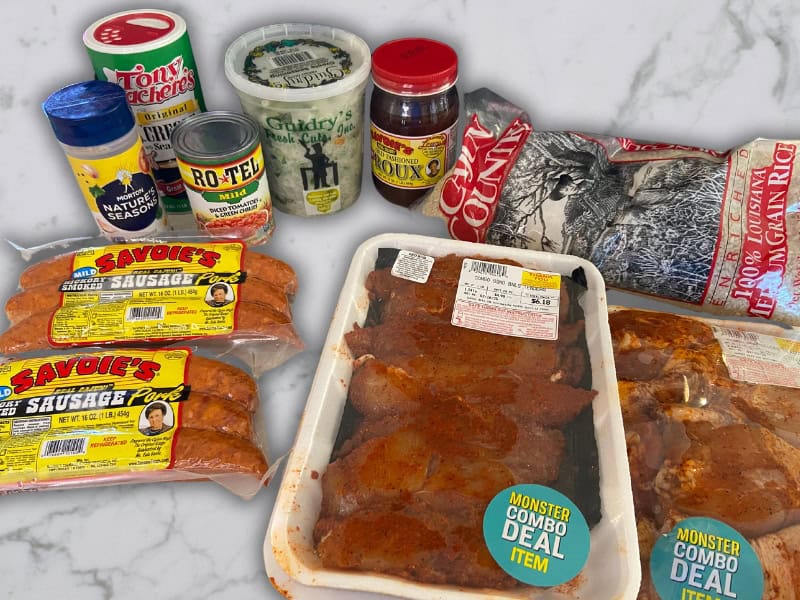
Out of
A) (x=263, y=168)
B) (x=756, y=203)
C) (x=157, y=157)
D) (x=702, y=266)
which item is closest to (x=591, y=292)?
(x=702, y=266)

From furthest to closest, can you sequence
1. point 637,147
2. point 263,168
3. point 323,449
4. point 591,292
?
point 637,147, point 263,168, point 591,292, point 323,449

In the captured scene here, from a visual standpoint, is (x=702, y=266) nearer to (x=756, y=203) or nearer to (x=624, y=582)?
(x=756, y=203)

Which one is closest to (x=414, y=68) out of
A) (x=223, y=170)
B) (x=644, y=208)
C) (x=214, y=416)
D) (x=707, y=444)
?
(x=223, y=170)

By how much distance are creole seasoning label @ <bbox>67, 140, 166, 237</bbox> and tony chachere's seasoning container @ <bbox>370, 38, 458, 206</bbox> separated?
516 millimetres

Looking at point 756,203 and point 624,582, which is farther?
point 756,203

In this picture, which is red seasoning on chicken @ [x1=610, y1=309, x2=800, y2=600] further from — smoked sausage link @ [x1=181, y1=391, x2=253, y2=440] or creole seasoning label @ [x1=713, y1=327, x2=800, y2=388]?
smoked sausage link @ [x1=181, y1=391, x2=253, y2=440]

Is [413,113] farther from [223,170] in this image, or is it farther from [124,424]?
[124,424]

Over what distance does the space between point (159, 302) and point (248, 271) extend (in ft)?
0.59

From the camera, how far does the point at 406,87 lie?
1.28 metres

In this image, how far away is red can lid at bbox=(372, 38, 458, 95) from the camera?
4.17 ft

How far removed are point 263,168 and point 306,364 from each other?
425 millimetres

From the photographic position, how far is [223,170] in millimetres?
1206

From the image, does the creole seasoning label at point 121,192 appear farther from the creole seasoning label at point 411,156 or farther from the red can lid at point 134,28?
the creole seasoning label at point 411,156

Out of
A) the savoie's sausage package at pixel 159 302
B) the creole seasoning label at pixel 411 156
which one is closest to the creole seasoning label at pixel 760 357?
the creole seasoning label at pixel 411 156
